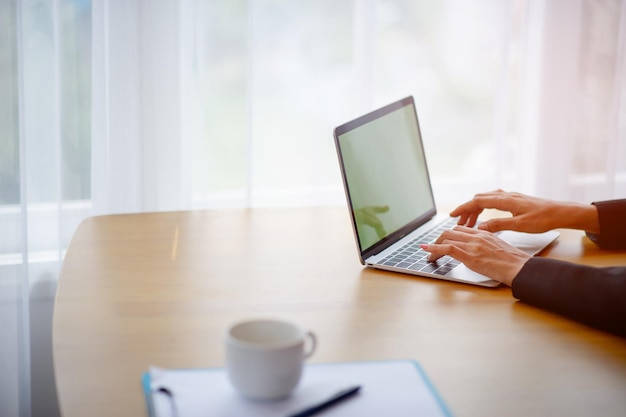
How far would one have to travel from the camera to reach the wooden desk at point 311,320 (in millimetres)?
916

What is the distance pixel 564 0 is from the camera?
245cm

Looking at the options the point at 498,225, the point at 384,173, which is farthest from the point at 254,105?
the point at 498,225

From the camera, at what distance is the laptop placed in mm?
1339

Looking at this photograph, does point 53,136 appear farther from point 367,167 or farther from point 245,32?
point 367,167

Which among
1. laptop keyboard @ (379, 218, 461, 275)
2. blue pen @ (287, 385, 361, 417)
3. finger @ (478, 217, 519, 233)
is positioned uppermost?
finger @ (478, 217, 519, 233)

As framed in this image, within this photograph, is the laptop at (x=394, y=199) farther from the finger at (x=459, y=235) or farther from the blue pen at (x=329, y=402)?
the blue pen at (x=329, y=402)

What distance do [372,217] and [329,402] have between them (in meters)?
0.58

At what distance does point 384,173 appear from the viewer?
1.49 metres

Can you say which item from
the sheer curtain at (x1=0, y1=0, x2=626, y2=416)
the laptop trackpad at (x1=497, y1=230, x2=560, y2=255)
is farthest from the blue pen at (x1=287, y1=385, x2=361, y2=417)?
the sheer curtain at (x1=0, y1=0, x2=626, y2=416)

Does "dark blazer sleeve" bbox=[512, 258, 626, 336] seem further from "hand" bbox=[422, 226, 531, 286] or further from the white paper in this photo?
the white paper

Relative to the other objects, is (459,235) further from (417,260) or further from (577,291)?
(577,291)

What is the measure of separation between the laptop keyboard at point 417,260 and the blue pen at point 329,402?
454 millimetres

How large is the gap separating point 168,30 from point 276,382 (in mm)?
1414

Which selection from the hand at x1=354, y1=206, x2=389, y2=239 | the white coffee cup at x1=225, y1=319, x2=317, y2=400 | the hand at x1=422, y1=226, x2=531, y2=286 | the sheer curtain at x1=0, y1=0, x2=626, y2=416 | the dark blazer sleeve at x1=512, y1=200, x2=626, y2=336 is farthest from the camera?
the sheer curtain at x1=0, y1=0, x2=626, y2=416
